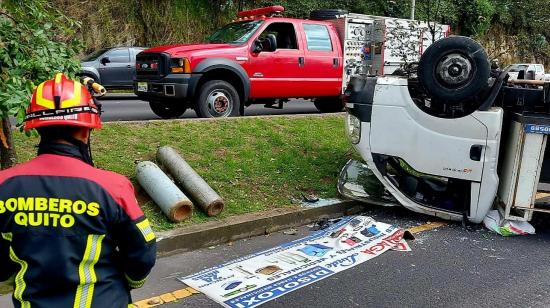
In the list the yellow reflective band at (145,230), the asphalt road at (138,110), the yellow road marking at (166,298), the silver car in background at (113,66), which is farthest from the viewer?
the silver car in background at (113,66)

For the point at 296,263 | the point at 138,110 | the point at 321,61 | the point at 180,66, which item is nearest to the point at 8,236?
the point at 296,263

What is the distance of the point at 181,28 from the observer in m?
22.3

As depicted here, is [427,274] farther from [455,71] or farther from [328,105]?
[328,105]

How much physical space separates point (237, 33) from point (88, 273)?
8496mm

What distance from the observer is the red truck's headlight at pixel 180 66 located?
8680 millimetres

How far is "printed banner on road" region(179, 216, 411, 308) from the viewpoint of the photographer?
12.4 feet

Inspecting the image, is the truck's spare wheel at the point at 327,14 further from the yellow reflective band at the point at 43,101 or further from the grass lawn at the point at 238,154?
the yellow reflective band at the point at 43,101

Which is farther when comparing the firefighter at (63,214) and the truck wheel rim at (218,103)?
the truck wheel rim at (218,103)

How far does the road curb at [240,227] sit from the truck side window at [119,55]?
13.0 meters

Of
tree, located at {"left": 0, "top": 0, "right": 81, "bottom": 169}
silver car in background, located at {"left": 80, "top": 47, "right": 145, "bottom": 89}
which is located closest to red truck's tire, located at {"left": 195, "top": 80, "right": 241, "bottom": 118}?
tree, located at {"left": 0, "top": 0, "right": 81, "bottom": 169}

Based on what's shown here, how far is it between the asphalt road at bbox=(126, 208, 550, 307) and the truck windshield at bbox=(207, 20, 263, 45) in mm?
5277

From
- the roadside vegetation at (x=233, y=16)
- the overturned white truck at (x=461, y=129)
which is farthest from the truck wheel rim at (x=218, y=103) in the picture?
the roadside vegetation at (x=233, y=16)

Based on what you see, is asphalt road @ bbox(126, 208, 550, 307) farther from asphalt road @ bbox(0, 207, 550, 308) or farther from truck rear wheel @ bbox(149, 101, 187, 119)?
truck rear wheel @ bbox(149, 101, 187, 119)

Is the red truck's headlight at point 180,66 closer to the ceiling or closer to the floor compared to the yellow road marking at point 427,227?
closer to the ceiling
